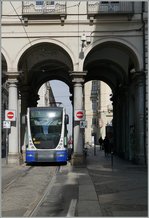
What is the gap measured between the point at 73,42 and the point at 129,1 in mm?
3968

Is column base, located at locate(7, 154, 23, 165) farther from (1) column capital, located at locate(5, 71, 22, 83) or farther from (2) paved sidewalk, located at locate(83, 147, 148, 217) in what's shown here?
(2) paved sidewalk, located at locate(83, 147, 148, 217)

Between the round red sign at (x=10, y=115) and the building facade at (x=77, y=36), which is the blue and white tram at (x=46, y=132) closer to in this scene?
the building facade at (x=77, y=36)

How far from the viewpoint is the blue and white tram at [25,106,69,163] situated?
27.5 m

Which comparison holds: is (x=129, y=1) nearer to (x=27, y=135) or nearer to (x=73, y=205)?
(x=27, y=135)

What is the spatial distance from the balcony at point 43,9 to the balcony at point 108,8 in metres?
1.55

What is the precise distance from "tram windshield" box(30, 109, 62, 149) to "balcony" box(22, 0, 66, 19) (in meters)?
5.54

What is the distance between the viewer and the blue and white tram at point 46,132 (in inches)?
1085

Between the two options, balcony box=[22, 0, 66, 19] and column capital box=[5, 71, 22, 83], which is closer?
balcony box=[22, 0, 66, 19]

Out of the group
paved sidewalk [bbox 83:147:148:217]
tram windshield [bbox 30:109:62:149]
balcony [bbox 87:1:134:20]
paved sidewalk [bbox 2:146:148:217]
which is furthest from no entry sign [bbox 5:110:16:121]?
paved sidewalk [bbox 83:147:148:217]

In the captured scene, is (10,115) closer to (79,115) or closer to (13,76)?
(13,76)

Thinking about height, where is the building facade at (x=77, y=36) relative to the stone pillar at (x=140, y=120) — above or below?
above

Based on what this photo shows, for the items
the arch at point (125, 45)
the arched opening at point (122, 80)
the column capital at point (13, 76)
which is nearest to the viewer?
the arch at point (125, 45)

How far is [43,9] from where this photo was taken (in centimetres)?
2784

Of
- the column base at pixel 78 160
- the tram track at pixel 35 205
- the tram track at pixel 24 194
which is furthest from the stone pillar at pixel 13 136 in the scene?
the tram track at pixel 35 205
